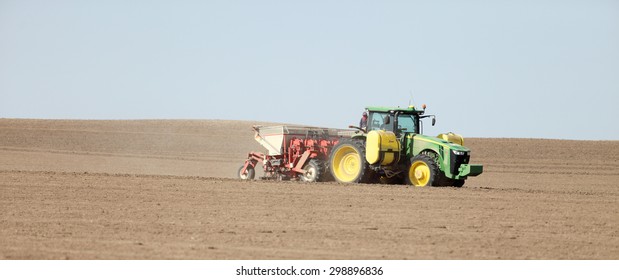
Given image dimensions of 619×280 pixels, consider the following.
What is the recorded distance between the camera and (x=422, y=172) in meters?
20.6

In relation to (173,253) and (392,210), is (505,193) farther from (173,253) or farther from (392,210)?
(173,253)

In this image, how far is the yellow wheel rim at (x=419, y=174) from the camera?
2044cm

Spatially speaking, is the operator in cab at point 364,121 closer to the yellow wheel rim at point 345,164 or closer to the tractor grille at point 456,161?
the yellow wheel rim at point 345,164

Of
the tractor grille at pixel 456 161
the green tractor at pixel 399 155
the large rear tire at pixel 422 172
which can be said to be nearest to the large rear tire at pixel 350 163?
the green tractor at pixel 399 155

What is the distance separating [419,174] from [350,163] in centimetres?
178

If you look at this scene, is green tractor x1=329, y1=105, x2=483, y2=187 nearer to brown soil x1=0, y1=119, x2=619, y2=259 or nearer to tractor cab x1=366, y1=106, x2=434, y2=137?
tractor cab x1=366, y1=106, x2=434, y2=137

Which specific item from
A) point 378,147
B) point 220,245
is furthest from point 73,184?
point 220,245

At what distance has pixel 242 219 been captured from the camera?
13656 millimetres

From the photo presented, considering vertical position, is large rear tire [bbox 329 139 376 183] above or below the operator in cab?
below

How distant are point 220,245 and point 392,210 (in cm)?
521

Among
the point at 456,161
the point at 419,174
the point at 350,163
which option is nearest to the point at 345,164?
the point at 350,163

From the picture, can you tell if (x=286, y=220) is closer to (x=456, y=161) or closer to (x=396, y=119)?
(x=456, y=161)

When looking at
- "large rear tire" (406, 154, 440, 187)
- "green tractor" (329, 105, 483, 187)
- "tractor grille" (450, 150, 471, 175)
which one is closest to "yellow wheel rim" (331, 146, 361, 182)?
"green tractor" (329, 105, 483, 187)

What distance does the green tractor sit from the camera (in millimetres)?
20141
